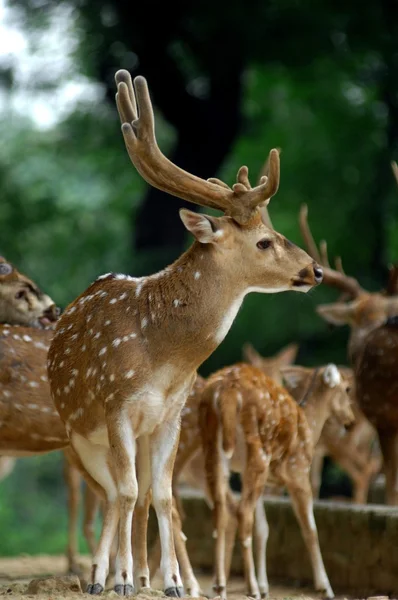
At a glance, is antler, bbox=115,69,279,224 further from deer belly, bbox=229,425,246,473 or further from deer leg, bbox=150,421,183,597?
deer belly, bbox=229,425,246,473

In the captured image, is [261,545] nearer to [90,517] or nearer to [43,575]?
[90,517]

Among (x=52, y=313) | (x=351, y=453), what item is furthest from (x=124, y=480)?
(x=351, y=453)

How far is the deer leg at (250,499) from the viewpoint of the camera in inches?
260

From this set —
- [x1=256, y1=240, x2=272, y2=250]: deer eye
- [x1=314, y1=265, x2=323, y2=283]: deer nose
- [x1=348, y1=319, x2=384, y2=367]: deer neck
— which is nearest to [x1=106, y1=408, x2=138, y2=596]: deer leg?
[x1=256, y1=240, x2=272, y2=250]: deer eye

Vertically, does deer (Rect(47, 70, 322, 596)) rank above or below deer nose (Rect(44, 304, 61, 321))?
above

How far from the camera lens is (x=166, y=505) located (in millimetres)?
5266

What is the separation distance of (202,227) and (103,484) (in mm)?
1306

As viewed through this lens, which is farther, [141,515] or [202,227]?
[141,515]

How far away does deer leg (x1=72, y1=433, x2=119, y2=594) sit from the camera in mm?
5250

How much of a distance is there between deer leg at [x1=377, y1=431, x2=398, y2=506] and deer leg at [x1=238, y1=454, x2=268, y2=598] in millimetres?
2034

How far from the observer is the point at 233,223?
5.40m

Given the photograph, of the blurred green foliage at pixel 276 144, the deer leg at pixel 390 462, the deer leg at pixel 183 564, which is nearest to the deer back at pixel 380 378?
the deer leg at pixel 390 462

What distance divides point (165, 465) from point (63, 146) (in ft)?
40.7

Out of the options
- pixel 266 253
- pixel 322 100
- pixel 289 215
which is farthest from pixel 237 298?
pixel 322 100
